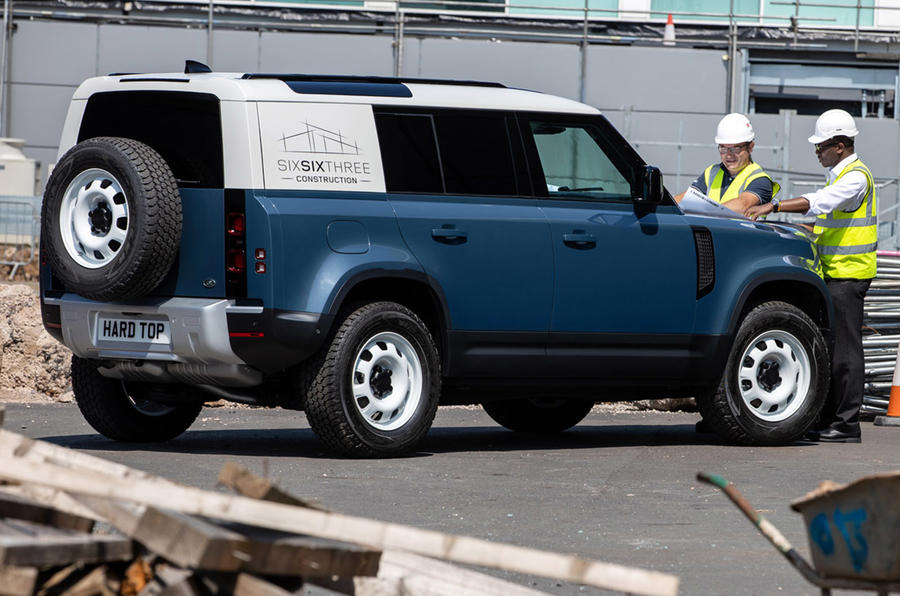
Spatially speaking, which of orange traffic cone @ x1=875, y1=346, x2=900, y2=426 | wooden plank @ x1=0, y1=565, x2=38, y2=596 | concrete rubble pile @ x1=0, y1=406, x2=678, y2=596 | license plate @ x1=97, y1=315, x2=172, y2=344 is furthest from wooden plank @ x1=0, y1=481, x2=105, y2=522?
orange traffic cone @ x1=875, y1=346, x2=900, y2=426

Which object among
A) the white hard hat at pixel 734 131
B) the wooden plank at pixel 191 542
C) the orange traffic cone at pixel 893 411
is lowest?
the orange traffic cone at pixel 893 411

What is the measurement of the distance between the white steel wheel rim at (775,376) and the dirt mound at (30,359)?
5446 mm

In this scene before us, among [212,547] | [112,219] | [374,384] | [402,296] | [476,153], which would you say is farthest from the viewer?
[476,153]

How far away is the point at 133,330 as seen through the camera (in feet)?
29.7

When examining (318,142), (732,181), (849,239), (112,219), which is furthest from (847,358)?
(112,219)

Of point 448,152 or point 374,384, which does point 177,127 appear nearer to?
point 448,152

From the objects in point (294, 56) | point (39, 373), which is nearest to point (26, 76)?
point (294, 56)

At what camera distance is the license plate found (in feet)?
29.4

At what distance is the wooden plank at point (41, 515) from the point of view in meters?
4.05

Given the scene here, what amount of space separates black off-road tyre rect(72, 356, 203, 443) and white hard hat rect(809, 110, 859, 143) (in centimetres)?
458

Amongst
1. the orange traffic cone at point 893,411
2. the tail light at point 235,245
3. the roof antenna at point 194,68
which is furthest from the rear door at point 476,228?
the orange traffic cone at point 893,411

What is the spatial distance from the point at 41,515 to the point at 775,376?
7.33 meters

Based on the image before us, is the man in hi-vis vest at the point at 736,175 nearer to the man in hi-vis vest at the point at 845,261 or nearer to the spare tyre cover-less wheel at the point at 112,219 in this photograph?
the man in hi-vis vest at the point at 845,261

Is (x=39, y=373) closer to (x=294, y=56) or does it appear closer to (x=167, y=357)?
(x=167, y=357)
